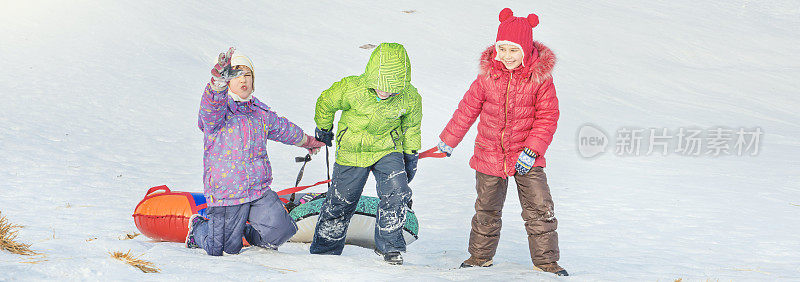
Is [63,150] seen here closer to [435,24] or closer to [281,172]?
[281,172]

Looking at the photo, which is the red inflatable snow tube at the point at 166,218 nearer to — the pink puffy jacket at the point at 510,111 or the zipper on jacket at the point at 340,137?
the zipper on jacket at the point at 340,137

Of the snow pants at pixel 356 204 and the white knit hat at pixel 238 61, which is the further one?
the snow pants at pixel 356 204

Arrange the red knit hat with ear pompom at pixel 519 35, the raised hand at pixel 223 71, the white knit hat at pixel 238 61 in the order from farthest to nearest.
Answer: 1. the red knit hat with ear pompom at pixel 519 35
2. the white knit hat at pixel 238 61
3. the raised hand at pixel 223 71

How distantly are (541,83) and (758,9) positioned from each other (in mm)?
27842

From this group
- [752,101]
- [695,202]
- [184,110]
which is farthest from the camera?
[752,101]

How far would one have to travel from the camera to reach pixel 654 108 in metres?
15.7

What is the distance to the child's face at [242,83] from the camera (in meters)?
4.73

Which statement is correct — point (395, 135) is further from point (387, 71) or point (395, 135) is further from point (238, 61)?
point (238, 61)

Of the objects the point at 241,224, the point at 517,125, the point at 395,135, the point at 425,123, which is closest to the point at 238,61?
the point at 241,224

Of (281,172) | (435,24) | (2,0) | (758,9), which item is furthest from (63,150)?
(758,9)

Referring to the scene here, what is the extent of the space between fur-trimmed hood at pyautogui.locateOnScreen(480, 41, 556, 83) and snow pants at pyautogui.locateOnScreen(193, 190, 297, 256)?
70.4 inches

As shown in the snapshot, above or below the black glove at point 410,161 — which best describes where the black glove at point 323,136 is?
above

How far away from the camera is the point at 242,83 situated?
4734mm

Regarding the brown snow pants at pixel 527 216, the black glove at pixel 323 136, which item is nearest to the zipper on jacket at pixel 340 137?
the black glove at pixel 323 136
